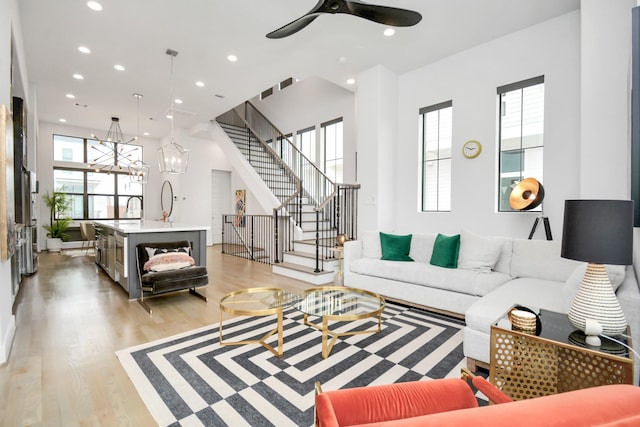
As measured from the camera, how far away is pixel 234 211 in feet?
34.6

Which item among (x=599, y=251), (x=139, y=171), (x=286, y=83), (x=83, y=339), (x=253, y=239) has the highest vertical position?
(x=286, y=83)

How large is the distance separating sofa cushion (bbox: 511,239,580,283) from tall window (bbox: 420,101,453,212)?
66.1 inches

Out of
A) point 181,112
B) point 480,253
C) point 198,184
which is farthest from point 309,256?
point 198,184

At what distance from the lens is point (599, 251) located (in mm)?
1523

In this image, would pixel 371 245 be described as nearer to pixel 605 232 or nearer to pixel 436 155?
pixel 436 155

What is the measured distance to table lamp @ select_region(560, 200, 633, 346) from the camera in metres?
1.50

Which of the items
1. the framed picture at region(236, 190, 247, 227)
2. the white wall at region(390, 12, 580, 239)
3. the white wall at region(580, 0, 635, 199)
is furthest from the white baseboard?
the framed picture at region(236, 190, 247, 227)

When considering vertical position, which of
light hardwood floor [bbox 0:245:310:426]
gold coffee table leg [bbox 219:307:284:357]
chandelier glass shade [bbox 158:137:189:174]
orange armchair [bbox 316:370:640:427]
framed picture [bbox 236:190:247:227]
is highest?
chandelier glass shade [bbox 158:137:189:174]

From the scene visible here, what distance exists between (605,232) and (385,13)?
241cm

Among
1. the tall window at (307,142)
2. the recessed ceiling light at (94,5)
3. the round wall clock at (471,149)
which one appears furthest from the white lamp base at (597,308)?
the tall window at (307,142)

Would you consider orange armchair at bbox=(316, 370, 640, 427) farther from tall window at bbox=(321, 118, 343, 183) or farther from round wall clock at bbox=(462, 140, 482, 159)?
tall window at bbox=(321, 118, 343, 183)

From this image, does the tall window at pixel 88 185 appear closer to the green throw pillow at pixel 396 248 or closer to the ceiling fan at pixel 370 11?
the green throw pillow at pixel 396 248

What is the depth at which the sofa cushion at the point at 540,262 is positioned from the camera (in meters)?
3.08

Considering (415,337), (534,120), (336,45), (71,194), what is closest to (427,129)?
(534,120)
